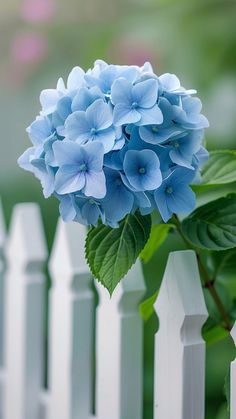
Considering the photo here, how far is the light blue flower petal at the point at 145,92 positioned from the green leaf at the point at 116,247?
15 cm

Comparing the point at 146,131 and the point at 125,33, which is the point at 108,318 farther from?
the point at 125,33

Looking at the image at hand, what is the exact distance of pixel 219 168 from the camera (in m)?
1.22

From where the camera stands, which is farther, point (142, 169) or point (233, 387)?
point (233, 387)

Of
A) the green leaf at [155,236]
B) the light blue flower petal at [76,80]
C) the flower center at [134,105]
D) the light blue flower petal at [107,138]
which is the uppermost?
the light blue flower petal at [76,80]

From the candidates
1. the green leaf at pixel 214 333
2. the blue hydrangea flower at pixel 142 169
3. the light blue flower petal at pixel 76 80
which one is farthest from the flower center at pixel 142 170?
the green leaf at pixel 214 333

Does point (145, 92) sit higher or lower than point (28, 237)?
higher

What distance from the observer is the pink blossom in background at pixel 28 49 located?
8.16 ft

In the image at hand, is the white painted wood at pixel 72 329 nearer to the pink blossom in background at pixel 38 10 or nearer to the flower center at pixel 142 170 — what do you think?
Answer: the flower center at pixel 142 170

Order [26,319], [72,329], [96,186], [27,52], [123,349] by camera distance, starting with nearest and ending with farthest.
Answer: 1. [96,186]
2. [123,349]
3. [72,329]
4. [26,319]
5. [27,52]

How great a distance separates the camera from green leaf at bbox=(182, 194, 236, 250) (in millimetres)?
1119

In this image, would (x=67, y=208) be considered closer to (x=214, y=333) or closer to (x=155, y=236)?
(x=155, y=236)

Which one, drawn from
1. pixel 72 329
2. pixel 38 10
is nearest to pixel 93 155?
pixel 72 329

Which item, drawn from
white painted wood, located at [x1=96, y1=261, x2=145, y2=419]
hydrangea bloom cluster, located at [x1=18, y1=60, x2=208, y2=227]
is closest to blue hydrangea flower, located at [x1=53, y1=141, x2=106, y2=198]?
hydrangea bloom cluster, located at [x1=18, y1=60, x2=208, y2=227]

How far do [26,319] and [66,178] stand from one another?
0.73 meters
